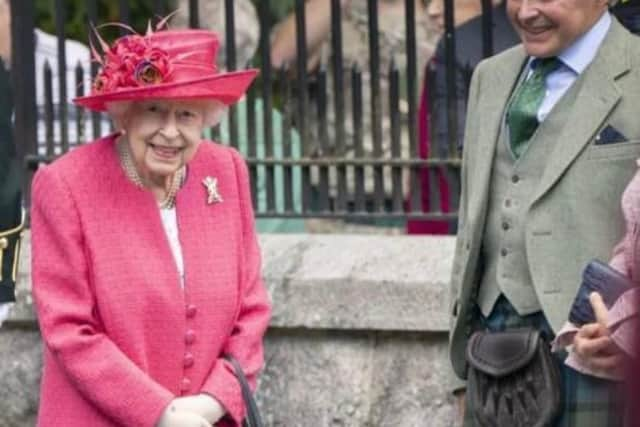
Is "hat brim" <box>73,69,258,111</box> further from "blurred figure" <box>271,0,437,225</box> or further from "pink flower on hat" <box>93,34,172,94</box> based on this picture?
"blurred figure" <box>271,0,437,225</box>

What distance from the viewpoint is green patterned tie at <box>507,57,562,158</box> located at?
223 inches

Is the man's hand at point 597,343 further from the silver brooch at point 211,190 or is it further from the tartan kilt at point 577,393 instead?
the silver brooch at point 211,190

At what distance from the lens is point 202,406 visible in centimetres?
590

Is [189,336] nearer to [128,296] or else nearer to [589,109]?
[128,296]

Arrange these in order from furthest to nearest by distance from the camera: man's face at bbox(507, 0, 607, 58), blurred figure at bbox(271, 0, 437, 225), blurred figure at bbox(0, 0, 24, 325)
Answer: blurred figure at bbox(271, 0, 437, 225) < blurred figure at bbox(0, 0, 24, 325) < man's face at bbox(507, 0, 607, 58)

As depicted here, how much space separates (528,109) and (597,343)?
2.34 ft

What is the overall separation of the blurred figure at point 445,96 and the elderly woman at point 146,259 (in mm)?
1586

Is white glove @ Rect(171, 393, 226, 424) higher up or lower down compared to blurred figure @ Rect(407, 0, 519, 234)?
lower down

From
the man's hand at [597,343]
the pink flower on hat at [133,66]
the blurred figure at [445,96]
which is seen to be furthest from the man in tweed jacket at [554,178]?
the blurred figure at [445,96]

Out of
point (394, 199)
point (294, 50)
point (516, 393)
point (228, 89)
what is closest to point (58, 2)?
point (294, 50)

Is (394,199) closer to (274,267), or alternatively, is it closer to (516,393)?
(274,267)

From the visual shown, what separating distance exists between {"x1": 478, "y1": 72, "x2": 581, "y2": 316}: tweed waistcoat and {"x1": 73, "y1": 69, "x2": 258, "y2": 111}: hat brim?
2.26 ft

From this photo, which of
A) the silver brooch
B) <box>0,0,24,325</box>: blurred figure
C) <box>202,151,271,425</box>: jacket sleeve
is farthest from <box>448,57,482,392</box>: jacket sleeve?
<box>0,0,24,325</box>: blurred figure

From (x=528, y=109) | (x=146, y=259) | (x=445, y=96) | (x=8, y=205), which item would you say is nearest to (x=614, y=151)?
(x=528, y=109)
